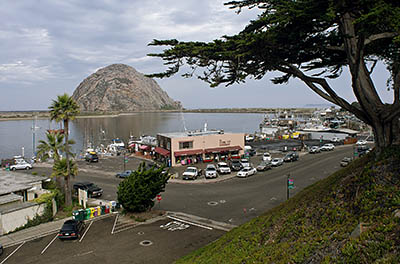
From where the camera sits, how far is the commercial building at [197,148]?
144ft

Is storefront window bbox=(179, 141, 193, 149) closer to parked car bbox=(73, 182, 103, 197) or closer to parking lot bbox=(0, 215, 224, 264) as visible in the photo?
parked car bbox=(73, 182, 103, 197)

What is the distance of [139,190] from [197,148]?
78.2 feet

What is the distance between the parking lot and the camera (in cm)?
1541

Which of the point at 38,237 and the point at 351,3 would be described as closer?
the point at 351,3

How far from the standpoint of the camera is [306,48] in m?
13.5

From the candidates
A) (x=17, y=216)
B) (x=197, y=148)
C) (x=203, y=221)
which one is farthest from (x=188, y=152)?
(x=17, y=216)

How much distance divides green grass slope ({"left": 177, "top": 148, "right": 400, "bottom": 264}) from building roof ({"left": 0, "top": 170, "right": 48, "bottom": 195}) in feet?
51.3

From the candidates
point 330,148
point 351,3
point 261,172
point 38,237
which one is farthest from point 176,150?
point 351,3

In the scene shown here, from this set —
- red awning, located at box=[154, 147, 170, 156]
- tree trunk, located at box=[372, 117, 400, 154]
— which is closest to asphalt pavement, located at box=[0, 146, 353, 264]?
red awning, located at box=[154, 147, 170, 156]

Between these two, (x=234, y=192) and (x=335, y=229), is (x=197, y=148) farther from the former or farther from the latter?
(x=335, y=229)

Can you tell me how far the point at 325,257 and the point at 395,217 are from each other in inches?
91.5

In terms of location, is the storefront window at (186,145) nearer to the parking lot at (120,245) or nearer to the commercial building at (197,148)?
the commercial building at (197,148)

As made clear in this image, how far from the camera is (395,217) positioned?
800 cm

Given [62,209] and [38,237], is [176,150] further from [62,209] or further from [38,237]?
[38,237]
